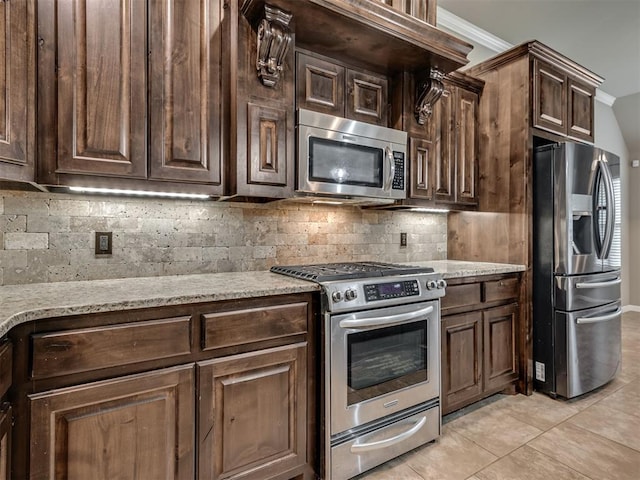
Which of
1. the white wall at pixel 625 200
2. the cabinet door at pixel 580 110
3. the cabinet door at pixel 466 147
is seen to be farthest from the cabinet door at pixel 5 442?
Answer: the white wall at pixel 625 200

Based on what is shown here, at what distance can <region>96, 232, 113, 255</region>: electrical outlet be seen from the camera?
1.83 meters

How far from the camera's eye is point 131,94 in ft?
5.29

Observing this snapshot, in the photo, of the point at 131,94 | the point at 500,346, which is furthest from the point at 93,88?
the point at 500,346

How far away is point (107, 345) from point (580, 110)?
3.81 meters

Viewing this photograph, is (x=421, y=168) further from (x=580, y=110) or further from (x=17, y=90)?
(x=17, y=90)

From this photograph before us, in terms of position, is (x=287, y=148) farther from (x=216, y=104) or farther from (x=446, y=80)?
(x=446, y=80)

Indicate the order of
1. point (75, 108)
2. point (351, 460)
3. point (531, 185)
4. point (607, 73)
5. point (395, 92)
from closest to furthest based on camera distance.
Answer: point (75, 108) → point (351, 460) → point (395, 92) → point (531, 185) → point (607, 73)

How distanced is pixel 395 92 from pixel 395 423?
2071 millimetres

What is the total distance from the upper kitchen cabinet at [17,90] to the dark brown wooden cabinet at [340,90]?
3.99ft

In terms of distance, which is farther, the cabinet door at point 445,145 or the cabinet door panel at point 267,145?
the cabinet door at point 445,145

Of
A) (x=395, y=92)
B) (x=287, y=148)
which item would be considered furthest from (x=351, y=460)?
(x=395, y=92)

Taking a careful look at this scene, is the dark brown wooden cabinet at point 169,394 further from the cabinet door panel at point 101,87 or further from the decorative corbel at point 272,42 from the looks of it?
the decorative corbel at point 272,42

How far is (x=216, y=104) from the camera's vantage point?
1.81 m

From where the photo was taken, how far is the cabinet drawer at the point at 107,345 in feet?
3.84
